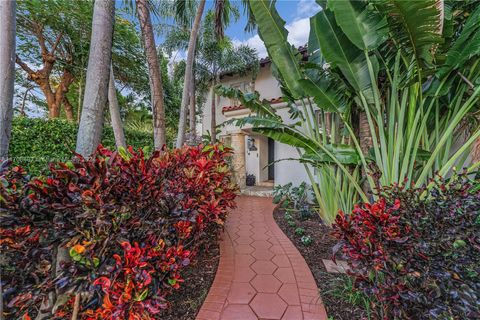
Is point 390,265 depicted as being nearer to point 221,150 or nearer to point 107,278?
point 107,278

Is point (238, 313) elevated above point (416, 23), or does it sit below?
below

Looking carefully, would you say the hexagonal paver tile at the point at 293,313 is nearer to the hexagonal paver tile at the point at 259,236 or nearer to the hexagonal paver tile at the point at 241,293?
the hexagonal paver tile at the point at 241,293

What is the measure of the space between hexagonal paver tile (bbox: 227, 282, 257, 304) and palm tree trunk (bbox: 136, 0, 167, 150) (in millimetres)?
3153

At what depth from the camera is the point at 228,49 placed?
9625 mm

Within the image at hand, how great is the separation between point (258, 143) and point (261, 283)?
8139mm

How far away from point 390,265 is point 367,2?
11.8 ft

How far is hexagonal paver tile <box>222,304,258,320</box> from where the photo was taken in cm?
212

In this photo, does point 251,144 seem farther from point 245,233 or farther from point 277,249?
point 277,249

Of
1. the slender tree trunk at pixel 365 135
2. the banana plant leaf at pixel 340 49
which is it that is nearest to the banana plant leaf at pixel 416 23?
→ the banana plant leaf at pixel 340 49

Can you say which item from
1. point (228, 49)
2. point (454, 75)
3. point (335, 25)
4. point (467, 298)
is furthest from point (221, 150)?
point (228, 49)

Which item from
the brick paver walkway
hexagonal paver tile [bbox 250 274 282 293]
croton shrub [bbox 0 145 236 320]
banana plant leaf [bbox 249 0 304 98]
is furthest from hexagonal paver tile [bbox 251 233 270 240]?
banana plant leaf [bbox 249 0 304 98]

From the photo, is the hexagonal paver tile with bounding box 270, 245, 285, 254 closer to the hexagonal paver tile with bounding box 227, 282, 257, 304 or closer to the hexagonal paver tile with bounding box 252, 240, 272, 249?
the hexagonal paver tile with bounding box 252, 240, 272, 249

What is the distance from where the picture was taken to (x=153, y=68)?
4.62 m

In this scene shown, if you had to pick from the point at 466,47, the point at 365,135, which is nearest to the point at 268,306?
the point at 365,135
